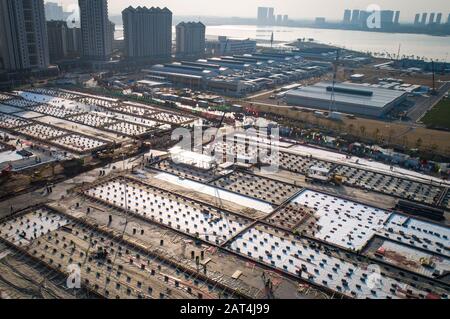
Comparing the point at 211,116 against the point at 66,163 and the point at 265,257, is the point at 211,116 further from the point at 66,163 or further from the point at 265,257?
the point at 265,257

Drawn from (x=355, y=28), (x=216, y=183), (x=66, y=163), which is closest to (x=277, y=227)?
(x=216, y=183)

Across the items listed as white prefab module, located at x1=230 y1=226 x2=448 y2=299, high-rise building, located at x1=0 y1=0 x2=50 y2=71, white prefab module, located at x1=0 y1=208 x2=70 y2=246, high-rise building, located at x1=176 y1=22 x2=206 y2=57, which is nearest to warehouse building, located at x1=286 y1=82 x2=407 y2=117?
white prefab module, located at x1=230 y1=226 x2=448 y2=299

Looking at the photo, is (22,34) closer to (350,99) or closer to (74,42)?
(74,42)

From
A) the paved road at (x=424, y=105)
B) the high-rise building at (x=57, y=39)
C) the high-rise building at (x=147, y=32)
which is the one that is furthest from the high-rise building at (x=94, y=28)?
the paved road at (x=424, y=105)

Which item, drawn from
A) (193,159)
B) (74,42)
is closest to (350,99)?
(193,159)

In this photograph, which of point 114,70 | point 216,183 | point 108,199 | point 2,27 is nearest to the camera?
point 108,199

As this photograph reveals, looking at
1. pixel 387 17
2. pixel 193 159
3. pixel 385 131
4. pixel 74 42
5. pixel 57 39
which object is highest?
pixel 387 17

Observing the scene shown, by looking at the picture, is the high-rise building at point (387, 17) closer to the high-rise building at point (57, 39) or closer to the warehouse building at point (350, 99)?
the warehouse building at point (350, 99)
